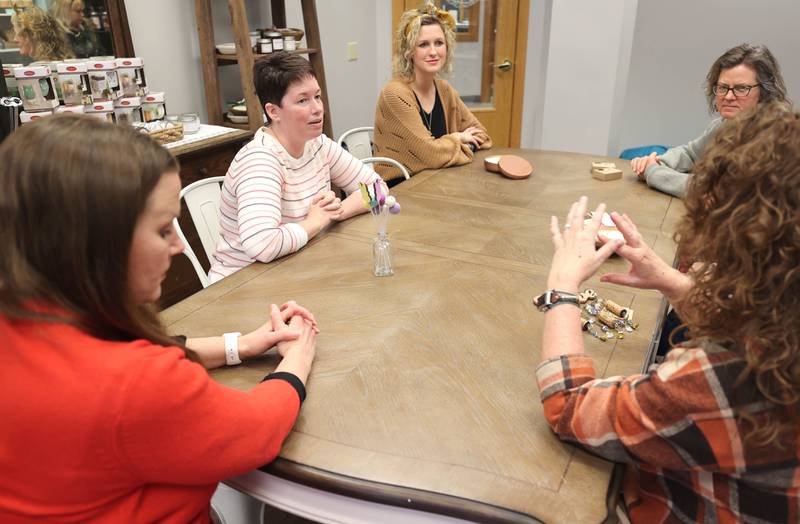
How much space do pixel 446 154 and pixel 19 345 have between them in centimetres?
208

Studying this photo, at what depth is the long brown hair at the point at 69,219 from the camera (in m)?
0.76

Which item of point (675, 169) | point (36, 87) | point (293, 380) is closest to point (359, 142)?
point (36, 87)

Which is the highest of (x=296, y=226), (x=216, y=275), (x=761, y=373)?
(x=761, y=373)

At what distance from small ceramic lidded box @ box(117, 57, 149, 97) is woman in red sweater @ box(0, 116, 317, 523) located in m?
2.16

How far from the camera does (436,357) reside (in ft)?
4.05

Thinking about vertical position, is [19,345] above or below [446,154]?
above

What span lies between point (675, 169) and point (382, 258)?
4.69 ft

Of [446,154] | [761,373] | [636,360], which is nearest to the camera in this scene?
[761,373]

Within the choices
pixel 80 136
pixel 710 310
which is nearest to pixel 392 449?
pixel 710 310

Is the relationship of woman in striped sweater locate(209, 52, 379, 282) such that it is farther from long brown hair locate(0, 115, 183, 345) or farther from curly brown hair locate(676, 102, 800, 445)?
curly brown hair locate(676, 102, 800, 445)

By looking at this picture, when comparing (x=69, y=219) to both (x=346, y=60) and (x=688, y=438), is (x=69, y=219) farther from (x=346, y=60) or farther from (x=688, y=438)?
(x=346, y=60)

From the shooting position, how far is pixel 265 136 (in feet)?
6.24

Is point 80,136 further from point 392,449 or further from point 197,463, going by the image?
point 392,449

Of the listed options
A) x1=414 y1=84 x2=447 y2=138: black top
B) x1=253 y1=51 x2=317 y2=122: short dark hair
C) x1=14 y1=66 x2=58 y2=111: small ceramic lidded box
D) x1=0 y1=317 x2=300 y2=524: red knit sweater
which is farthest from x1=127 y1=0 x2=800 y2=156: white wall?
x1=0 y1=317 x2=300 y2=524: red knit sweater
